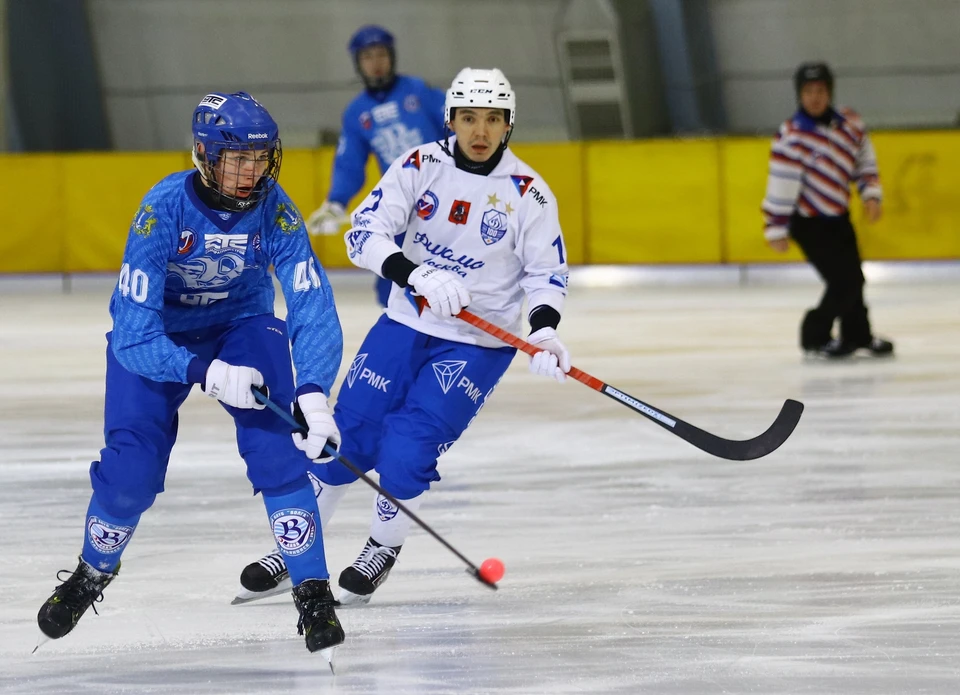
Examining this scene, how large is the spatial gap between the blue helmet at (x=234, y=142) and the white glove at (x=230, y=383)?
0.33m

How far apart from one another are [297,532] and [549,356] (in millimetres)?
824

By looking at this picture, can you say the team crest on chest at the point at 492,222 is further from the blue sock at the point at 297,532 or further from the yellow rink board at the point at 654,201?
the yellow rink board at the point at 654,201

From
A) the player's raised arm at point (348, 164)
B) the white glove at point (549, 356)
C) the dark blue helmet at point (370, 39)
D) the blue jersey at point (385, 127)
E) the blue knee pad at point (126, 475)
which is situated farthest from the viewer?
the player's raised arm at point (348, 164)

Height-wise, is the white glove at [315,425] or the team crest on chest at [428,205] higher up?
the team crest on chest at [428,205]

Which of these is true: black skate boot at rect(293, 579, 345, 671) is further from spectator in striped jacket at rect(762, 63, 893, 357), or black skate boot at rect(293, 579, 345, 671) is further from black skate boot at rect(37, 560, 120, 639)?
spectator in striped jacket at rect(762, 63, 893, 357)

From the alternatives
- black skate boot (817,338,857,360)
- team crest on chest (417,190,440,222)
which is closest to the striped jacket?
black skate boot (817,338,857,360)

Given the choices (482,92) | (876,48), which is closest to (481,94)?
(482,92)

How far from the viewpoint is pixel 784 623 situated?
3.18 m

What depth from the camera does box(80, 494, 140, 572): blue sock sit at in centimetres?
297

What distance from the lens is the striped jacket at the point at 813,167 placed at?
768 cm

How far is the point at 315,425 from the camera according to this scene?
2824mm

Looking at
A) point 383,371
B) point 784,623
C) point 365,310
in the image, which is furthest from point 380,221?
point 365,310

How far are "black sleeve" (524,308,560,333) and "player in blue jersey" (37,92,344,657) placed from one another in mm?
740

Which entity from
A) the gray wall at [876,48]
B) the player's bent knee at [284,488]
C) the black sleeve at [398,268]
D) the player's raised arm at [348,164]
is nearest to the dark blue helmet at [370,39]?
the player's raised arm at [348,164]
